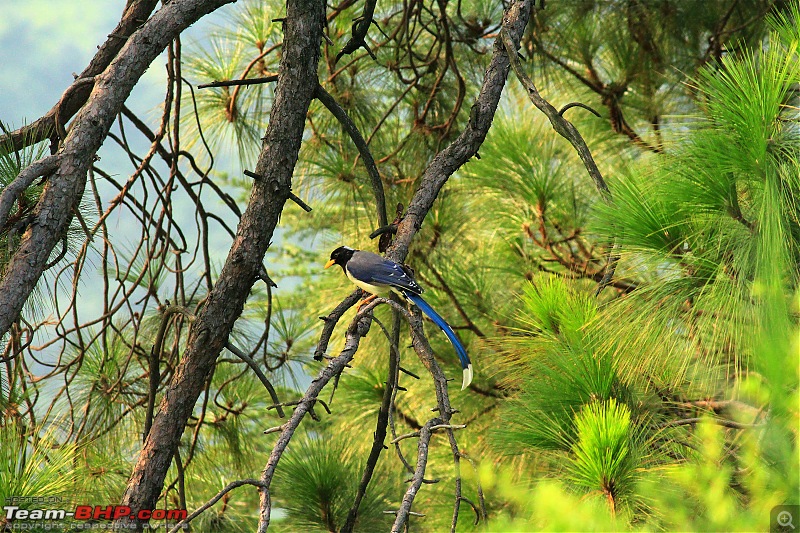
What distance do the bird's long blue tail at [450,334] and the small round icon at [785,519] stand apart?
365 mm

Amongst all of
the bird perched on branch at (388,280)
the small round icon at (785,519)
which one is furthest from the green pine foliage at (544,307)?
the bird perched on branch at (388,280)

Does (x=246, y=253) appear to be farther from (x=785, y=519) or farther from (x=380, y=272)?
(x=785, y=519)

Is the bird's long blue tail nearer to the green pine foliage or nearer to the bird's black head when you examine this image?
the green pine foliage

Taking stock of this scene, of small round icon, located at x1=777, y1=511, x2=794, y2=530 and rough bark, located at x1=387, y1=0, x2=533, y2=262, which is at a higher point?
rough bark, located at x1=387, y1=0, x2=533, y2=262

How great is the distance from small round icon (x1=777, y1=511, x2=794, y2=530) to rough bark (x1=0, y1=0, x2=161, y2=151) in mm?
1204

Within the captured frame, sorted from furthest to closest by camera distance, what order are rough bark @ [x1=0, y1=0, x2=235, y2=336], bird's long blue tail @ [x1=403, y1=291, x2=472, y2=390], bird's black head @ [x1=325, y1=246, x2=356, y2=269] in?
bird's black head @ [x1=325, y1=246, x2=356, y2=269], bird's long blue tail @ [x1=403, y1=291, x2=472, y2=390], rough bark @ [x1=0, y1=0, x2=235, y2=336]

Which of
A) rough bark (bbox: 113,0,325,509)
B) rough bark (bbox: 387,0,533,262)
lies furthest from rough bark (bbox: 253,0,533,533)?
rough bark (bbox: 113,0,325,509)

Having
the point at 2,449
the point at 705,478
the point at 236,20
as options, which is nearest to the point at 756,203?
the point at 705,478

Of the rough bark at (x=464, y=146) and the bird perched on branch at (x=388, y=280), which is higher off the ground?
the rough bark at (x=464, y=146)

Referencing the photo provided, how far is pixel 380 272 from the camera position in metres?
1.39

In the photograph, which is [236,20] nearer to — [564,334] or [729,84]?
[564,334]

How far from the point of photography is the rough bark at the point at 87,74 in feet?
4.42

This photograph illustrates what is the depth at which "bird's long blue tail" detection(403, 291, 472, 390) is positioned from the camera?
44.4 inches

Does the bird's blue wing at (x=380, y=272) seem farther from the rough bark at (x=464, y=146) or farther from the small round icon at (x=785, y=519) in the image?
the small round icon at (x=785, y=519)
